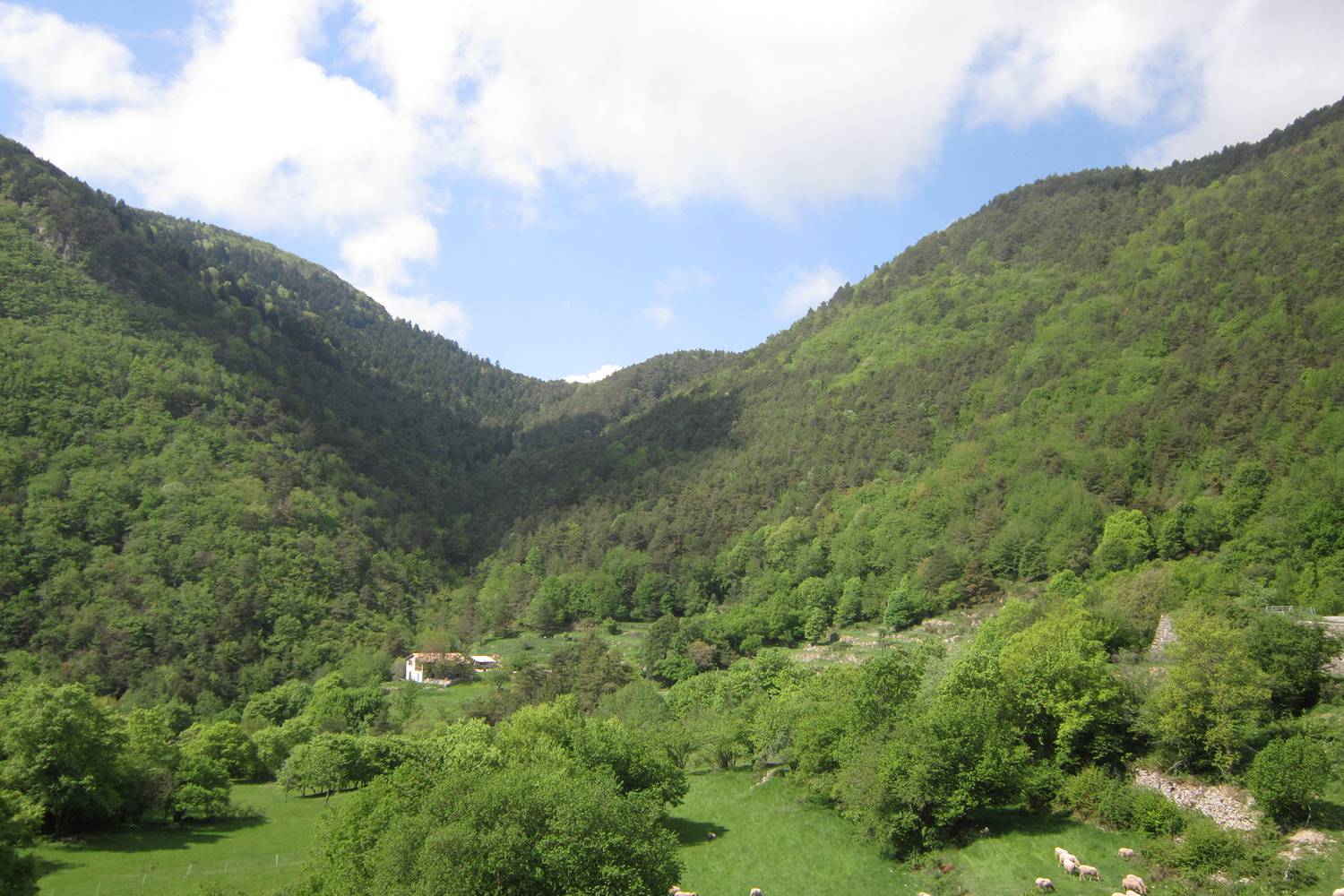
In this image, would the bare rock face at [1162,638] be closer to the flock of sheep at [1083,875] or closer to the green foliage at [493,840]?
the flock of sheep at [1083,875]

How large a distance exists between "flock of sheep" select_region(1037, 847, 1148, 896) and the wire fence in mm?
31117

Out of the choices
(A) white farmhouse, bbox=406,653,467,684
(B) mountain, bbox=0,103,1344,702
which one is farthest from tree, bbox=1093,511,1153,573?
(A) white farmhouse, bbox=406,653,467,684

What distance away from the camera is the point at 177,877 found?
38.0 metres

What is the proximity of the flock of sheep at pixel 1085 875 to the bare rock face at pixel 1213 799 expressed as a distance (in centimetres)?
369

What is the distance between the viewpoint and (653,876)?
25.8 metres

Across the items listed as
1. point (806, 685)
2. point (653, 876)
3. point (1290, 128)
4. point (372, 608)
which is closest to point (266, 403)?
point (372, 608)

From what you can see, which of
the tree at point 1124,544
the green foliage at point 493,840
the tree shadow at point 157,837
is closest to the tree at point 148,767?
the tree shadow at point 157,837

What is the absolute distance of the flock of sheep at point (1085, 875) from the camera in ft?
91.8

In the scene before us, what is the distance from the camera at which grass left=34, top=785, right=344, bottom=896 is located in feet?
118

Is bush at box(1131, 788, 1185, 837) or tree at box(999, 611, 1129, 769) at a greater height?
tree at box(999, 611, 1129, 769)

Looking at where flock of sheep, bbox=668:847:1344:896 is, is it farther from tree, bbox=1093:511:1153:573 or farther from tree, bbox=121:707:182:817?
tree, bbox=1093:511:1153:573

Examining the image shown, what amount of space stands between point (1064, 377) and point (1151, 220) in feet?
167

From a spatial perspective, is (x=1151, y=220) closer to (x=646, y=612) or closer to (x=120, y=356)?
(x=646, y=612)

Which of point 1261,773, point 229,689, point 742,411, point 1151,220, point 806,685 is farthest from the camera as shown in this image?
point 742,411
